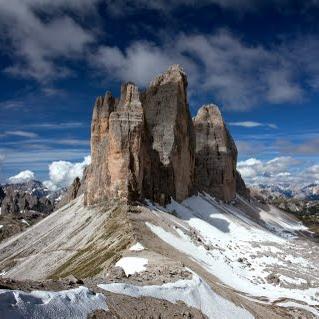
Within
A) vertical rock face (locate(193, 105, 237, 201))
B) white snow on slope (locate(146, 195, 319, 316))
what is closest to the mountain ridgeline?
vertical rock face (locate(193, 105, 237, 201))

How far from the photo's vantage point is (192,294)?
3453 cm

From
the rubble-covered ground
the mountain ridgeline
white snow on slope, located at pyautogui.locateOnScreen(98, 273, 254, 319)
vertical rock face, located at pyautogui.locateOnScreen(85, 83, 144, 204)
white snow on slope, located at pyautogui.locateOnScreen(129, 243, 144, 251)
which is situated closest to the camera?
the rubble-covered ground

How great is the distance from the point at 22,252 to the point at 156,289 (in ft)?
195

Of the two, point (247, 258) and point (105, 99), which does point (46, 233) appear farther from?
point (105, 99)

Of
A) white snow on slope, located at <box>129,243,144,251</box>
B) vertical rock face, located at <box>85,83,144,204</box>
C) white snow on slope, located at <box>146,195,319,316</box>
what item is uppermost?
vertical rock face, located at <box>85,83,144,204</box>

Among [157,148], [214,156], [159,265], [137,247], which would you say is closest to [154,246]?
[137,247]

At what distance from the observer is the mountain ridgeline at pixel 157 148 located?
88.3 metres

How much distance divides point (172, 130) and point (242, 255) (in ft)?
141

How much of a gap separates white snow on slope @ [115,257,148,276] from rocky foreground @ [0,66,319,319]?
0.68 ft

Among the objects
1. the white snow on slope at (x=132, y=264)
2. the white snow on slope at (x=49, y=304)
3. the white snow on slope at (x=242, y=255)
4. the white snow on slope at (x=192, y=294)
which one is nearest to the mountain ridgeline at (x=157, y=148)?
the white snow on slope at (x=242, y=255)

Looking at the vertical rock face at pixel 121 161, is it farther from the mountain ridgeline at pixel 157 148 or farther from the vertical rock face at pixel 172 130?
the vertical rock face at pixel 172 130

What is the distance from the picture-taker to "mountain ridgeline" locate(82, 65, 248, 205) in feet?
290

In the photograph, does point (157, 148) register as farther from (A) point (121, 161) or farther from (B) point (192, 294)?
(B) point (192, 294)

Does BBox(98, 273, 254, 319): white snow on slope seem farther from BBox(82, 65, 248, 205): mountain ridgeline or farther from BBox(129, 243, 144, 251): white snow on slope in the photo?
BBox(82, 65, 248, 205): mountain ridgeline
